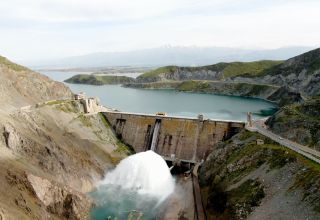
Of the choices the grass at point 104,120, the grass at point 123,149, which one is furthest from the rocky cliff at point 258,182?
the grass at point 104,120

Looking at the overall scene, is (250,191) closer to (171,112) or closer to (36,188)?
(36,188)

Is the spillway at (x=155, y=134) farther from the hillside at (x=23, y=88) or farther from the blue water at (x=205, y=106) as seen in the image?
the blue water at (x=205, y=106)

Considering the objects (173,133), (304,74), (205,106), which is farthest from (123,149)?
(304,74)

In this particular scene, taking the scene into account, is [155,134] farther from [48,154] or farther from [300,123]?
[300,123]

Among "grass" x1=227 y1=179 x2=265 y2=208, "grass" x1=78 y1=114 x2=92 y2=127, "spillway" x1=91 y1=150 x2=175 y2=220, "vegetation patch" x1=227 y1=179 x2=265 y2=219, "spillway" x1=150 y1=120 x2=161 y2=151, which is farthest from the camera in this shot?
"grass" x1=78 y1=114 x2=92 y2=127

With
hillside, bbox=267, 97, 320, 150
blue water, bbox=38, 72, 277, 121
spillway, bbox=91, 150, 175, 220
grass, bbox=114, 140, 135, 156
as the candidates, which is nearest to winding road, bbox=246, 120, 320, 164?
hillside, bbox=267, 97, 320, 150

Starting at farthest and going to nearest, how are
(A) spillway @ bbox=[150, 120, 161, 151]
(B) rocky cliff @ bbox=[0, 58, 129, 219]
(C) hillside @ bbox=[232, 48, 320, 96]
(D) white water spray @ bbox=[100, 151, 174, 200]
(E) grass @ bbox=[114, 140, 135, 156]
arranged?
(C) hillside @ bbox=[232, 48, 320, 96]
(A) spillway @ bbox=[150, 120, 161, 151]
(E) grass @ bbox=[114, 140, 135, 156]
(D) white water spray @ bbox=[100, 151, 174, 200]
(B) rocky cliff @ bbox=[0, 58, 129, 219]

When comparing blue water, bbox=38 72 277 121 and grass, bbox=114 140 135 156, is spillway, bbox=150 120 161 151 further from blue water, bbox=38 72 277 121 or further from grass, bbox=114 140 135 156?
blue water, bbox=38 72 277 121
